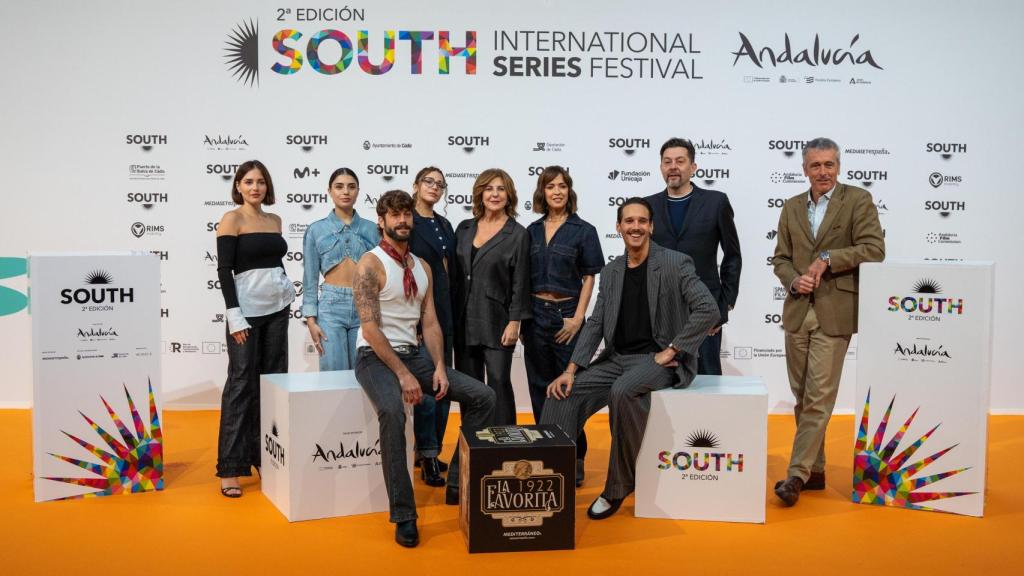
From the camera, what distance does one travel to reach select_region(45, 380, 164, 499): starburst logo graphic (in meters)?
3.92

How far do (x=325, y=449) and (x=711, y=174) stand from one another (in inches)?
141

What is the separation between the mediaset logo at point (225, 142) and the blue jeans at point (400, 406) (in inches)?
113

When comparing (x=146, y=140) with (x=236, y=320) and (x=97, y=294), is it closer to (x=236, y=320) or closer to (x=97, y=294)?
(x=97, y=294)

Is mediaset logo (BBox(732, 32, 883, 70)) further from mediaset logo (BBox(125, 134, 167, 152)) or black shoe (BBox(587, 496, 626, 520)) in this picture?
mediaset logo (BBox(125, 134, 167, 152))

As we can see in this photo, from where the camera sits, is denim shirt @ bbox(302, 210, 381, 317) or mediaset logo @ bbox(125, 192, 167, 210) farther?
mediaset logo @ bbox(125, 192, 167, 210)

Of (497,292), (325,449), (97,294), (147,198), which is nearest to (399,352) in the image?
(325,449)

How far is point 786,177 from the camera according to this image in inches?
234

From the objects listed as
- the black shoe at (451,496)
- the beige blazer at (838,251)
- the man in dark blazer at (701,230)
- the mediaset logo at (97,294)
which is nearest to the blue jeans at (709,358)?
the man in dark blazer at (701,230)

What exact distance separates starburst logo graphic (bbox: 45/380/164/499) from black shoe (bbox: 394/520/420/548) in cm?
145

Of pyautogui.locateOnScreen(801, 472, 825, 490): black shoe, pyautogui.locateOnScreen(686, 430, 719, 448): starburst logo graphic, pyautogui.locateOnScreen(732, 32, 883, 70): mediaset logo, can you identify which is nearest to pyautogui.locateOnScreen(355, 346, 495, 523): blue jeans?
pyautogui.locateOnScreen(686, 430, 719, 448): starburst logo graphic

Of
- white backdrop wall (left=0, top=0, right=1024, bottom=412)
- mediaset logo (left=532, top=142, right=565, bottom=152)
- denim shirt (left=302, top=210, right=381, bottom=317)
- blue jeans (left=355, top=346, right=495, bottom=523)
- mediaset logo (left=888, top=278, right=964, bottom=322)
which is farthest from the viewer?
mediaset logo (left=532, top=142, right=565, bottom=152)

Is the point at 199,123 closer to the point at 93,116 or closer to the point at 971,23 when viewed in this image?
the point at 93,116

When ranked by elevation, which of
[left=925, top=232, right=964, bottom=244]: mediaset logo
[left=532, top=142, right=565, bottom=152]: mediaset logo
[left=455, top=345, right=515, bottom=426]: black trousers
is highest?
[left=532, top=142, right=565, bottom=152]: mediaset logo

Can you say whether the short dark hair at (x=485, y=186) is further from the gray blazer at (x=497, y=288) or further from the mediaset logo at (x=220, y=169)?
the mediaset logo at (x=220, y=169)
